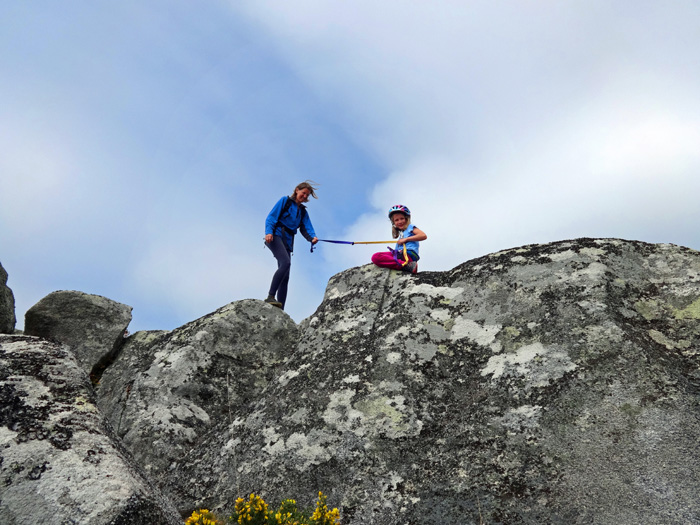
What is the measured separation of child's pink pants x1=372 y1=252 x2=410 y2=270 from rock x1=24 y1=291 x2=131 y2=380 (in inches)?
188

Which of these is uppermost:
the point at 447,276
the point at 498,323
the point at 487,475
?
the point at 447,276

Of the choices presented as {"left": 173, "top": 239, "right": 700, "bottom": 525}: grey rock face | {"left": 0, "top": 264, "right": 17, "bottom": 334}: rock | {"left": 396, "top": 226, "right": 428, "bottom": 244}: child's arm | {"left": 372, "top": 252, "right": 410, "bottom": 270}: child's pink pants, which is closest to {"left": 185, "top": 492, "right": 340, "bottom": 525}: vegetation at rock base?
{"left": 173, "top": 239, "right": 700, "bottom": 525}: grey rock face

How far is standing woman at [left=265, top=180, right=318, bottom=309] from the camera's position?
10.5m

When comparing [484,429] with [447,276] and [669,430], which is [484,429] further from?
[447,276]

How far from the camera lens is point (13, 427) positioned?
319 cm

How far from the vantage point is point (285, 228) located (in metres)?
11.2

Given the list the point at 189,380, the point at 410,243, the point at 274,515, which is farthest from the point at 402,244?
the point at 274,515

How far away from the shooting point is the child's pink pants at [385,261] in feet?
24.8

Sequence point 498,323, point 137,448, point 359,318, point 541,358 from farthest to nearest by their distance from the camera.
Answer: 1. point 359,318
2. point 137,448
3. point 498,323
4. point 541,358

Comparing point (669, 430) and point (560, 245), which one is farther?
point (560, 245)

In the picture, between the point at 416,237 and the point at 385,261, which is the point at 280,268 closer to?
the point at 416,237

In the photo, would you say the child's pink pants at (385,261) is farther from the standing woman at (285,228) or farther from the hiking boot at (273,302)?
the standing woman at (285,228)

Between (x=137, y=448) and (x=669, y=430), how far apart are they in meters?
5.76

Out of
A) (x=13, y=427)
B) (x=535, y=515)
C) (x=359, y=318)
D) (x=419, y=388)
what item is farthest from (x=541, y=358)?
(x=13, y=427)
